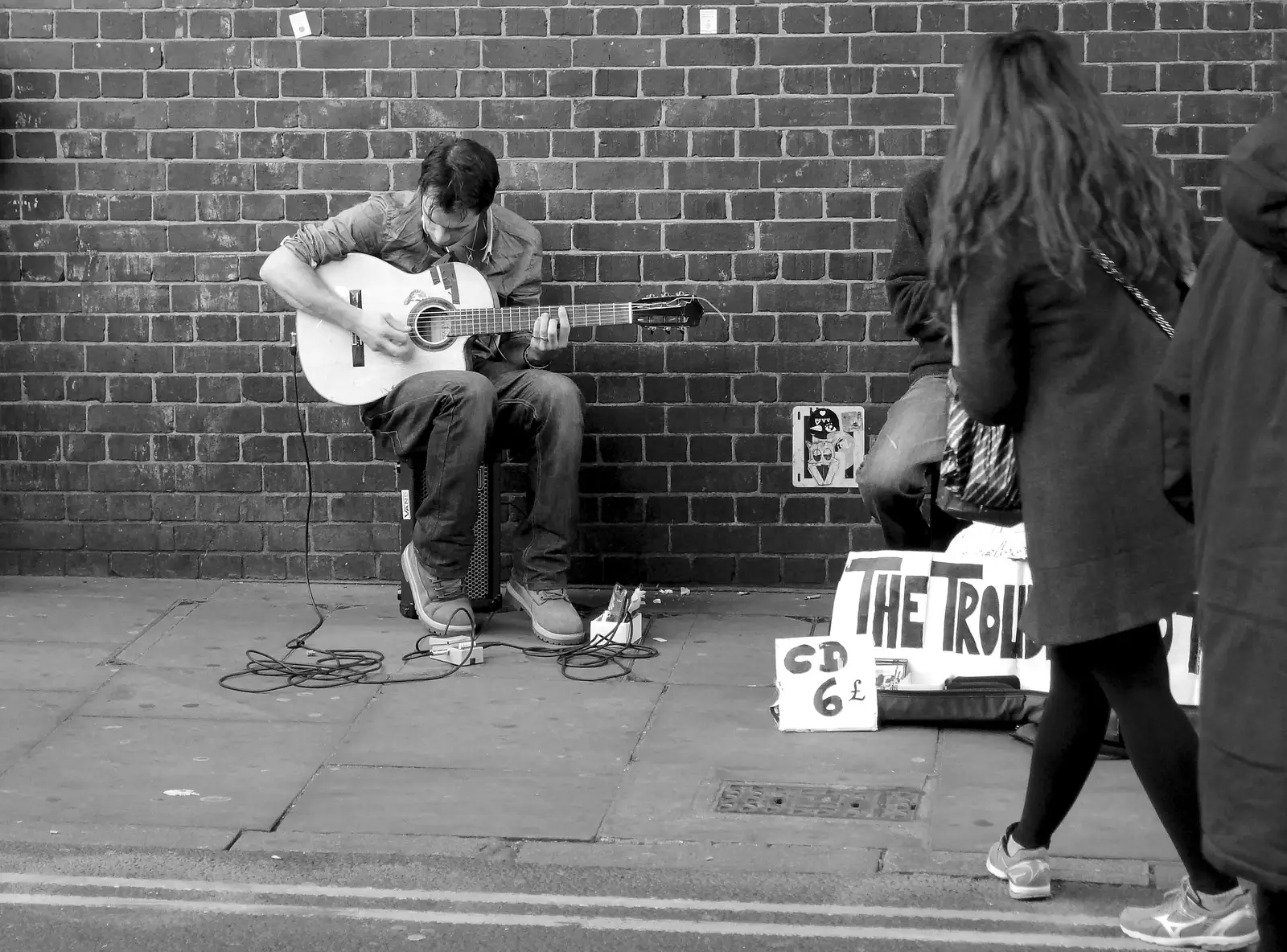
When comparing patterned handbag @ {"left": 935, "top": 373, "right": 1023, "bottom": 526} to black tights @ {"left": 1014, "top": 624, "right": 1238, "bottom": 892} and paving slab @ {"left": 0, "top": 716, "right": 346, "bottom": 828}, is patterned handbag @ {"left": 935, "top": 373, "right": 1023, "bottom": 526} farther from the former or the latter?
paving slab @ {"left": 0, "top": 716, "right": 346, "bottom": 828}

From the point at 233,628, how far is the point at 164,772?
5.45 ft

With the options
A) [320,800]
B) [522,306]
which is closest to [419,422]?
[522,306]

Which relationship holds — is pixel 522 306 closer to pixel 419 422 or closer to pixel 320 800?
pixel 419 422

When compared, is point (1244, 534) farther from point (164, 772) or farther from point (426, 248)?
point (426, 248)

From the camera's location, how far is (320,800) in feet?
15.7

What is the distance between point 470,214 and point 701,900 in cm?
314

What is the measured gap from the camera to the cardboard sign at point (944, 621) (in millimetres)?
5352

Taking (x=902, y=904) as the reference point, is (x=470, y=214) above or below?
above

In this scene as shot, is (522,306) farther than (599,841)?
Yes

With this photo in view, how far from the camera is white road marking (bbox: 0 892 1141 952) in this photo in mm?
3824

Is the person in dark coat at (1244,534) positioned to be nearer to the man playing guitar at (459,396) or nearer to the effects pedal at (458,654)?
the effects pedal at (458,654)

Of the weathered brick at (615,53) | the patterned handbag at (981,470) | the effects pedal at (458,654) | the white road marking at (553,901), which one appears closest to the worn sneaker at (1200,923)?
the white road marking at (553,901)

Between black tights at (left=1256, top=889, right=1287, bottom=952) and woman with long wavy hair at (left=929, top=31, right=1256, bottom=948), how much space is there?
0.76 metres

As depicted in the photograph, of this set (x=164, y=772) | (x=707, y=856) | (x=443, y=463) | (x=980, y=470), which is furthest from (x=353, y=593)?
(x=980, y=470)
